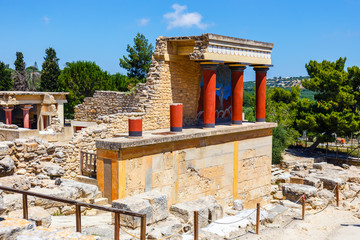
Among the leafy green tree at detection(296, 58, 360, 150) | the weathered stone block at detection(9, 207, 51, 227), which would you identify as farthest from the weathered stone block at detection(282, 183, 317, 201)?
the leafy green tree at detection(296, 58, 360, 150)

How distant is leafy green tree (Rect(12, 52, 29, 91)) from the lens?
43.9 meters

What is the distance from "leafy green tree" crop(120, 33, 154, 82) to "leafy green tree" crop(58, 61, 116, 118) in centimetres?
263

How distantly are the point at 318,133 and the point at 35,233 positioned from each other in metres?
26.2

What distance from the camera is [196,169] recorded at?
461 inches

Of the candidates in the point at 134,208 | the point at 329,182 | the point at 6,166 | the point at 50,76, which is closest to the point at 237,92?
the point at 329,182

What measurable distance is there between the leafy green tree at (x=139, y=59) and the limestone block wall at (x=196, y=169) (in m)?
24.8

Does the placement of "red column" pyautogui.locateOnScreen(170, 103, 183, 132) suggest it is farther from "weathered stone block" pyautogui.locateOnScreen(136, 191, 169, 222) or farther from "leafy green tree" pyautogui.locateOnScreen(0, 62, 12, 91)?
"leafy green tree" pyautogui.locateOnScreen(0, 62, 12, 91)

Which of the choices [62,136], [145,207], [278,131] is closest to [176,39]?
[145,207]

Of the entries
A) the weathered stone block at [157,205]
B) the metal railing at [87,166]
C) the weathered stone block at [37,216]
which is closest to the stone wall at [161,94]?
the metal railing at [87,166]

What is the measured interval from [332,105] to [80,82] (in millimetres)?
23835

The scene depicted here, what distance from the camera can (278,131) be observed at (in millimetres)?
27250

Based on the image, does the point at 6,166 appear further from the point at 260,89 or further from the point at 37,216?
the point at 260,89

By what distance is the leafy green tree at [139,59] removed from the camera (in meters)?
37.9

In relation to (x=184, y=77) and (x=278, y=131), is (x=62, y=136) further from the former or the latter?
(x=278, y=131)
